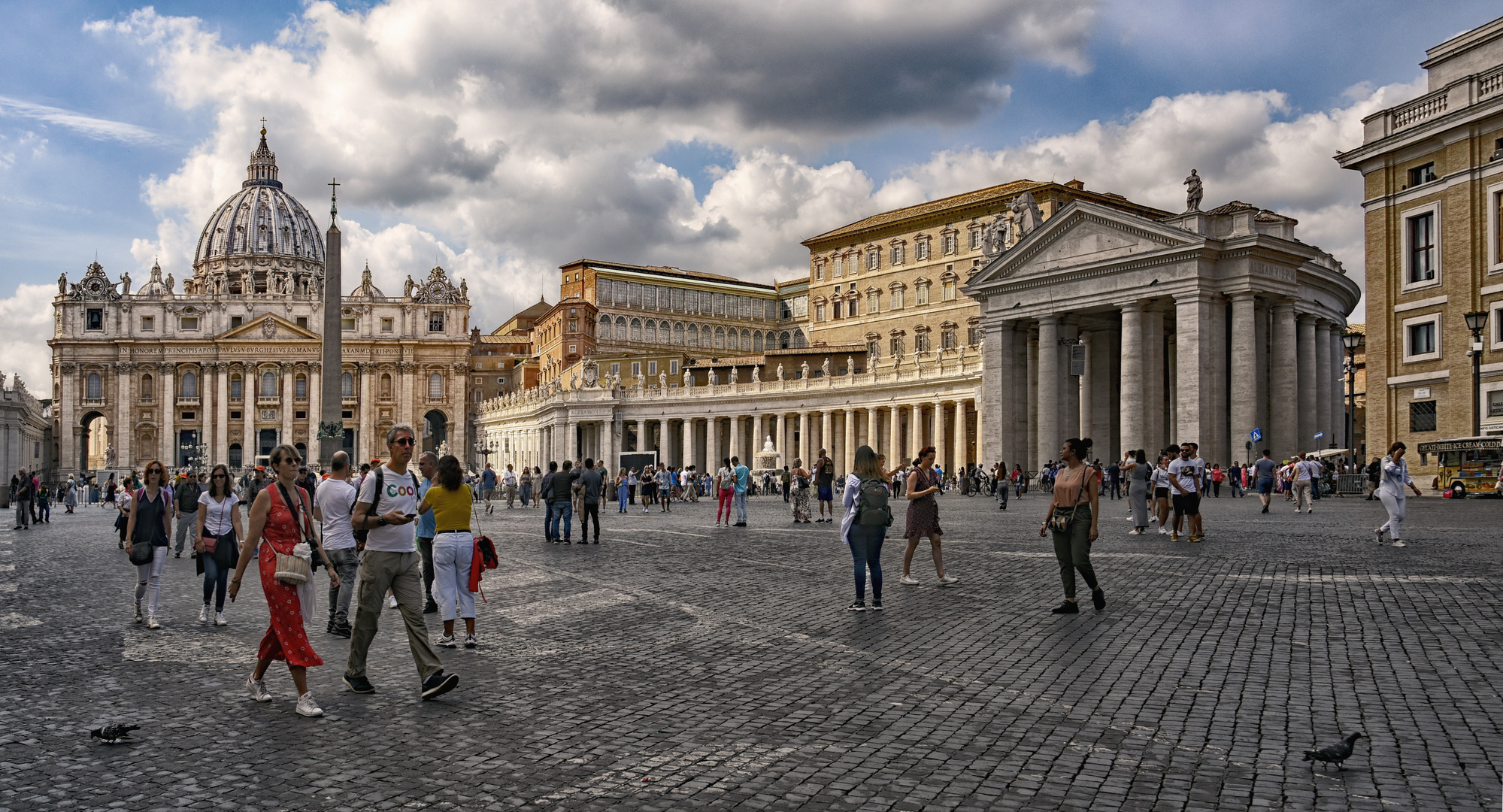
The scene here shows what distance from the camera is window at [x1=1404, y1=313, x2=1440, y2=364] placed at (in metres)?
34.3

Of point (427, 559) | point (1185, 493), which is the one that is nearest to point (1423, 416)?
point (1185, 493)

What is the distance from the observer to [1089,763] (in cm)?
559

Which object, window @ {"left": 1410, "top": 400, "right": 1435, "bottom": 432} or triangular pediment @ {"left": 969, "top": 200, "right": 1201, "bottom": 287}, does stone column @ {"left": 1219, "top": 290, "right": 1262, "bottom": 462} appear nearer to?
triangular pediment @ {"left": 969, "top": 200, "right": 1201, "bottom": 287}

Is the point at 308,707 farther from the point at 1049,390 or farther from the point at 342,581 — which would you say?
the point at 1049,390

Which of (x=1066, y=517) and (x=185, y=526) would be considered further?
(x=185, y=526)

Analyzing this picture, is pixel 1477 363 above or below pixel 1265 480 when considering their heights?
above

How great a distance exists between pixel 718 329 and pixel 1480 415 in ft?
233

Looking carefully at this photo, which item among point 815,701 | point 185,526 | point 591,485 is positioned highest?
point 591,485

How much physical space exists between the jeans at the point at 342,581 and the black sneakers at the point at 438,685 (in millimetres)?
2305

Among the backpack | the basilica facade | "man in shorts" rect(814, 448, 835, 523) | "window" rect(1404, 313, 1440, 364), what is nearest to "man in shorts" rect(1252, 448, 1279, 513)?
"man in shorts" rect(814, 448, 835, 523)

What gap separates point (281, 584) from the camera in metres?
7.11

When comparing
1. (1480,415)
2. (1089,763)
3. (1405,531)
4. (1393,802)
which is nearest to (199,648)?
(1089,763)

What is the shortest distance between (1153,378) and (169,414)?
94129 mm

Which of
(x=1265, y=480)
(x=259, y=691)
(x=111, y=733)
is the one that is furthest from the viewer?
(x=1265, y=480)
